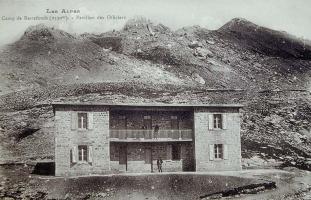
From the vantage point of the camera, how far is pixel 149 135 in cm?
2639

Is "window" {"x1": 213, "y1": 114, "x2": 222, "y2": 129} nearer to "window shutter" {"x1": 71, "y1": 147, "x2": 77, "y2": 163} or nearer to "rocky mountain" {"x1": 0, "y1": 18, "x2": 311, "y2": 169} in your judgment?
"rocky mountain" {"x1": 0, "y1": 18, "x2": 311, "y2": 169}

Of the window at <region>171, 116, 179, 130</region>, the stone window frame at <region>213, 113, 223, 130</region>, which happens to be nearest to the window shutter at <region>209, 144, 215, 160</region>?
the stone window frame at <region>213, 113, 223, 130</region>

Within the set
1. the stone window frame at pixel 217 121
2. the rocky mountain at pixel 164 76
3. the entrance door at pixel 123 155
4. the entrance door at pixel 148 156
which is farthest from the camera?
the rocky mountain at pixel 164 76

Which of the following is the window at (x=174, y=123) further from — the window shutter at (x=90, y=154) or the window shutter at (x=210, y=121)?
the window shutter at (x=90, y=154)

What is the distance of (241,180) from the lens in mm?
21812

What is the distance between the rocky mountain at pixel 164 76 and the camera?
3566 cm

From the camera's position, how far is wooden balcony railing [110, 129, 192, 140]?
25881 mm

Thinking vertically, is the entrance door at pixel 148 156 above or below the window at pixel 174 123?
below

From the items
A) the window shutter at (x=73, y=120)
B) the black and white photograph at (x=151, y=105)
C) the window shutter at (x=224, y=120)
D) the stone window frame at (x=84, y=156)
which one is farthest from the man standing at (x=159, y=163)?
the window shutter at (x=73, y=120)

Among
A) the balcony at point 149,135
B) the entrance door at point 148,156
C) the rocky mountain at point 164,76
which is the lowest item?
the entrance door at point 148,156

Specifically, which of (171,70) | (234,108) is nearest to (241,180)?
(234,108)

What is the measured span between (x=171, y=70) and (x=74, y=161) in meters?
29.8

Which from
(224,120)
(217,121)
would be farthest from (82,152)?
(224,120)

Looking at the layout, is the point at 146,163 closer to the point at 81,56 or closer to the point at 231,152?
the point at 231,152
